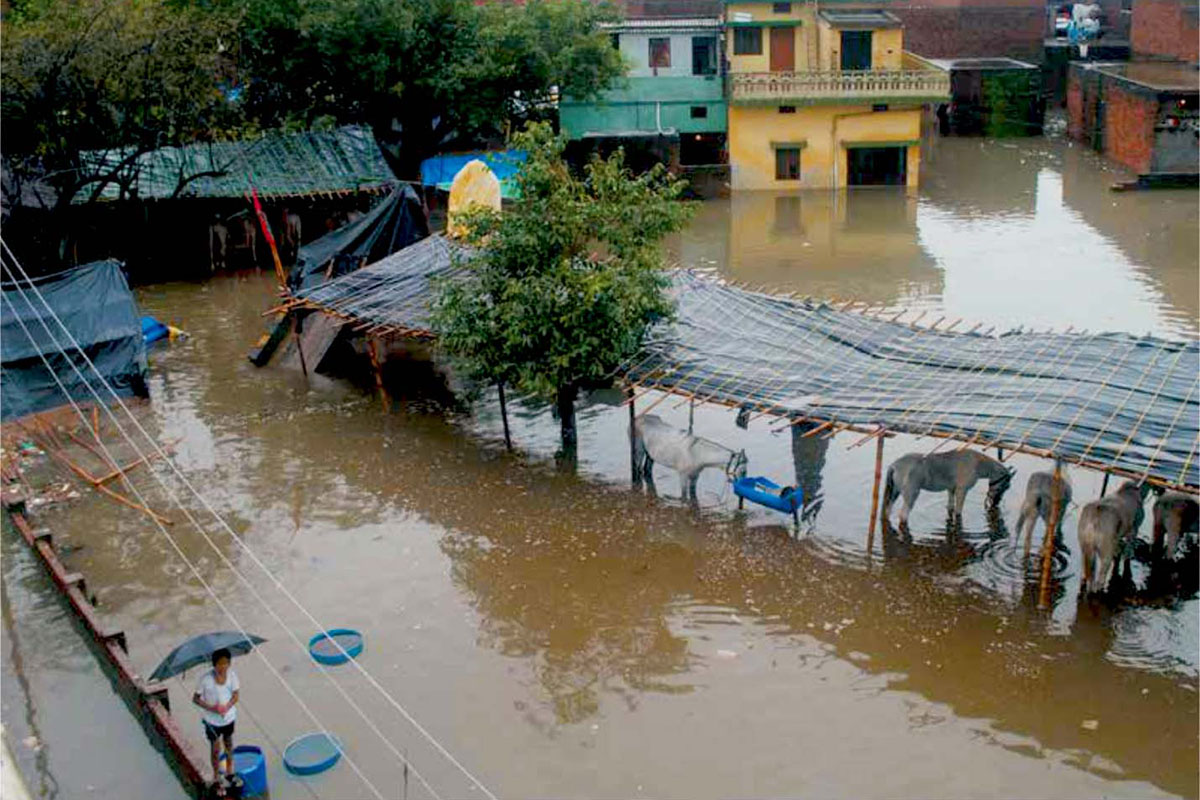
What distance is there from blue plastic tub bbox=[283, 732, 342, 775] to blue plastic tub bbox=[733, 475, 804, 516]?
6.16 metres

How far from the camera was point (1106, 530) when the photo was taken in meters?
12.5

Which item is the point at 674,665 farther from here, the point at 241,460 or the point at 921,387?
the point at 241,460

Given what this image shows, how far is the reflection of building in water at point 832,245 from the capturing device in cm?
2678

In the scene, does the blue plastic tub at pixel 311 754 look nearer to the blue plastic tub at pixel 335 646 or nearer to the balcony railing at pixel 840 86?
the blue plastic tub at pixel 335 646

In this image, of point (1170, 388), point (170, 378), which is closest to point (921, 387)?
point (1170, 388)

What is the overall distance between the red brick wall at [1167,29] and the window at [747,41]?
18294 millimetres

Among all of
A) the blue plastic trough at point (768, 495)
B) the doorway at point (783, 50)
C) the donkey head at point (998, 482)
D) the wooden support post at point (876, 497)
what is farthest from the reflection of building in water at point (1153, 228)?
the blue plastic trough at point (768, 495)

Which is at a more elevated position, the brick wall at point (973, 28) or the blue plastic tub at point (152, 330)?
the brick wall at point (973, 28)

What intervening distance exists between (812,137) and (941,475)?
23725 millimetres

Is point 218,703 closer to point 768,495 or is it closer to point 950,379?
A: point 768,495

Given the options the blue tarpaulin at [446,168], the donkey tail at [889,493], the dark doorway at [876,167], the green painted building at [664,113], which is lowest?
the donkey tail at [889,493]

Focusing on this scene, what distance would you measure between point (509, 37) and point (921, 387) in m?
22.3

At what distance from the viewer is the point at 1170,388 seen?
44.2ft

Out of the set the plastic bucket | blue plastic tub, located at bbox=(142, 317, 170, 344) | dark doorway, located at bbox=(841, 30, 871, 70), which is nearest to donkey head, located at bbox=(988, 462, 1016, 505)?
the plastic bucket
